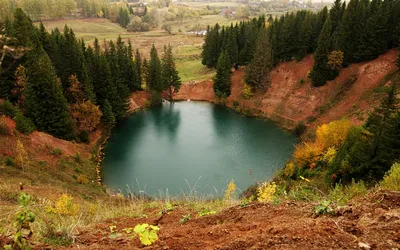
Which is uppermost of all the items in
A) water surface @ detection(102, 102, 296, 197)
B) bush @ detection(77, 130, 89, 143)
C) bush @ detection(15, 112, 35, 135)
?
bush @ detection(15, 112, 35, 135)

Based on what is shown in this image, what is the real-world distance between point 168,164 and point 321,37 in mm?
36105

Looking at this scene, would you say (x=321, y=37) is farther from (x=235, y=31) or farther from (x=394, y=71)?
(x=235, y=31)

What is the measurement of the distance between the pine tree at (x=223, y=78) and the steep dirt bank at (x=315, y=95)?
6.08ft

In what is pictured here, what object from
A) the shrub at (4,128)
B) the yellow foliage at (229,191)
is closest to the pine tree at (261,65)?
the shrub at (4,128)

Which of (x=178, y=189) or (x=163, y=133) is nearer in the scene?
(x=178, y=189)

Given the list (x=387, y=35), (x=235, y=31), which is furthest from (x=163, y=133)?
(x=387, y=35)

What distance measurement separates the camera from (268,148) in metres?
44.9

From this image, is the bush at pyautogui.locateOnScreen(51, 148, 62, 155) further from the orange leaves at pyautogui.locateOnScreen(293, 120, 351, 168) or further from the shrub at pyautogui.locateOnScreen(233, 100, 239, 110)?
the shrub at pyautogui.locateOnScreen(233, 100, 239, 110)

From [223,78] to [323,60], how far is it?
2067 cm

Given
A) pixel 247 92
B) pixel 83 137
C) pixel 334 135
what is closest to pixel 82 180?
pixel 83 137

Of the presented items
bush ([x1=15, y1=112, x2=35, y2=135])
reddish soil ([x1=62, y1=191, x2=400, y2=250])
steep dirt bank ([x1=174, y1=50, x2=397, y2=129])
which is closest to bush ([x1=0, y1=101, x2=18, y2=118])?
bush ([x1=15, y1=112, x2=35, y2=135])

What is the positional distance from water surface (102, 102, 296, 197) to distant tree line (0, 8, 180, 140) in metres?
5.58

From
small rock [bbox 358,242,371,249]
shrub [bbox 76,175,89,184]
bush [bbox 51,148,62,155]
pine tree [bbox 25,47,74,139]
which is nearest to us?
small rock [bbox 358,242,371,249]

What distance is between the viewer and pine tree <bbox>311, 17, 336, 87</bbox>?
52438 mm
